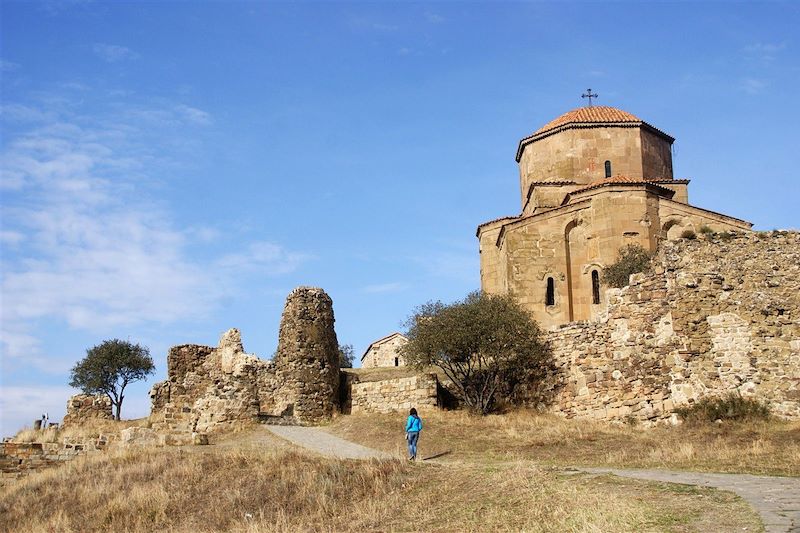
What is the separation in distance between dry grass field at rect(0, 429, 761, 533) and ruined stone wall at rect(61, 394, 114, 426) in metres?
8.57

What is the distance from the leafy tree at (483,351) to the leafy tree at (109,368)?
16.8 meters

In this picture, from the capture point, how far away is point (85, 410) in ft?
91.3

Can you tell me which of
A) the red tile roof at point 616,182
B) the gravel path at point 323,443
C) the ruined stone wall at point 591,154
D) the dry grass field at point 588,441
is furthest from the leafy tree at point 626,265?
the gravel path at point 323,443

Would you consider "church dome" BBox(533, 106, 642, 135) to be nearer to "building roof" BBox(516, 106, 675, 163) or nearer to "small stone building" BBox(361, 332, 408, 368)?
"building roof" BBox(516, 106, 675, 163)

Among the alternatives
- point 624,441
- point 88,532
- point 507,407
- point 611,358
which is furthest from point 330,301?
point 88,532

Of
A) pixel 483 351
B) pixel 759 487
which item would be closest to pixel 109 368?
pixel 483 351

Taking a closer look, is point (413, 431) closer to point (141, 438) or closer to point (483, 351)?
point (483, 351)

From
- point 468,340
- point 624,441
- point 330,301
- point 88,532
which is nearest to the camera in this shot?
point 88,532

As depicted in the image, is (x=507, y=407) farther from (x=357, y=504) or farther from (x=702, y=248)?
(x=357, y=504)

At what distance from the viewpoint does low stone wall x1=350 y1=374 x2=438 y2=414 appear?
2323 centimetres

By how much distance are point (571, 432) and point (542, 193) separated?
61.2 feet

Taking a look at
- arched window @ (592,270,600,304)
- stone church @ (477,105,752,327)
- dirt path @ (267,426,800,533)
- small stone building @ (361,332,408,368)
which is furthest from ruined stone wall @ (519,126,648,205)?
dirt path @ (267,426,800,533)

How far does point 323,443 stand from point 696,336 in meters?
9.36

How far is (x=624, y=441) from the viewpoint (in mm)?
18453
